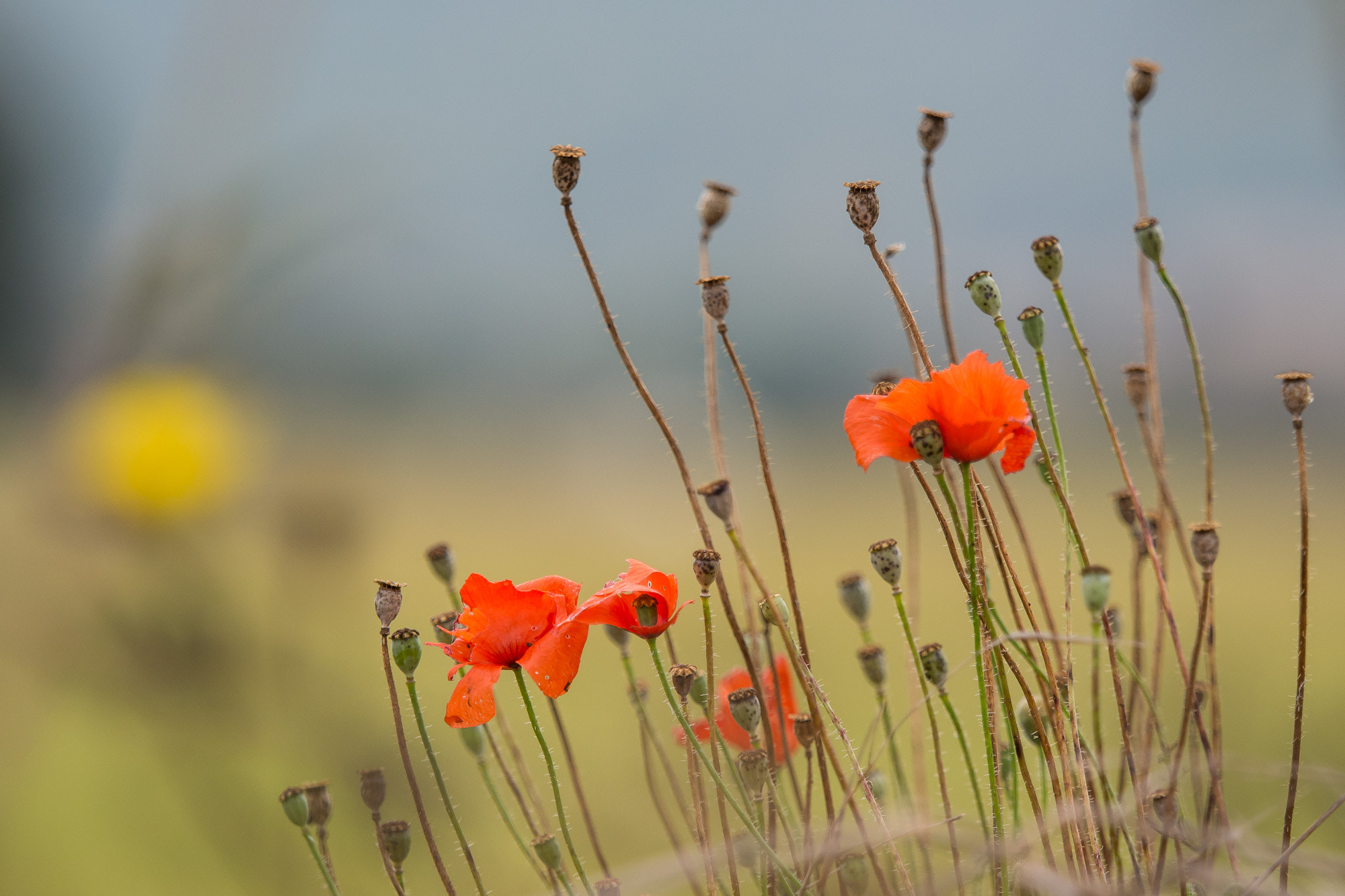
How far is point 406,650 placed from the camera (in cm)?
40

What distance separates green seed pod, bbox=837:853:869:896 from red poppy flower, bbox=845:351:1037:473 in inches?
6.6

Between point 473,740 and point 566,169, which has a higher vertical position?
point 566,169

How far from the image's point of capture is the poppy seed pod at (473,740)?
1.58 feet

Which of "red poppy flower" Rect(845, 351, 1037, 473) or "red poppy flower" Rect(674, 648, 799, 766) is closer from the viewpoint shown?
"red poppy flower" Rect(845, 351, 1037, 473)

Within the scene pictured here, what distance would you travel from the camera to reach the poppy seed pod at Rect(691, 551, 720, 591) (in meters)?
0.38

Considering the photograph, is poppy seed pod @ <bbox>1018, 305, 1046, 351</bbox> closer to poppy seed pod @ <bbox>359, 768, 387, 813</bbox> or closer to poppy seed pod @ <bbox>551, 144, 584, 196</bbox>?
poppy seed pod @ <bbox>551, 144, 584, 196</bbox>

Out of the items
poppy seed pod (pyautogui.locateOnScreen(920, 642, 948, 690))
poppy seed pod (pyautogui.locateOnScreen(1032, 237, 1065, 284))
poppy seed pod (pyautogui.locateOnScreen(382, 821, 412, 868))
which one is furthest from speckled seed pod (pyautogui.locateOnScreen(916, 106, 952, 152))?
poppy seed pod (pyautogui.locateOnScreen(382, 821, 412, 868))

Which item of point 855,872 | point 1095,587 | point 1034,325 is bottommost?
point 855,872

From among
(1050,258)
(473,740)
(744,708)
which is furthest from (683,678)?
(1050,258)

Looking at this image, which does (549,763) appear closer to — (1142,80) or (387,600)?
(387,600)

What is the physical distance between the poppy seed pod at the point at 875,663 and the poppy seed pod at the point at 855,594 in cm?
2

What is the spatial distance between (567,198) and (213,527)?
0.74 metres

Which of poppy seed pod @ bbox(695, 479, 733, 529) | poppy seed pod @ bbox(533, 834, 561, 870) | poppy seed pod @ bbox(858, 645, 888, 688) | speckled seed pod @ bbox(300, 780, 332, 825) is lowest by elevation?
poppy seed pod @ bbox(533, 834, 561, 870)

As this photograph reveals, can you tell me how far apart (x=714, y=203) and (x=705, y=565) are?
0.70 ft
